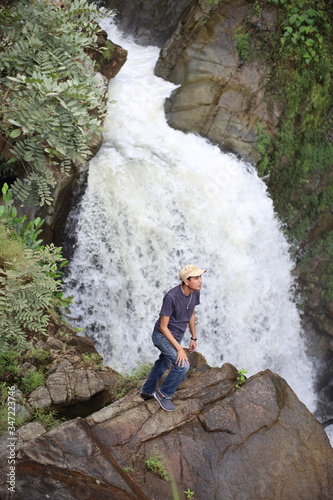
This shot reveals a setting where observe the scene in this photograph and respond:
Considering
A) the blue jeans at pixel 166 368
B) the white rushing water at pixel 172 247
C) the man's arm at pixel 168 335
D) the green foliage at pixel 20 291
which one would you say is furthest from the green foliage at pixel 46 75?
the white rushing water at pixel 172 247

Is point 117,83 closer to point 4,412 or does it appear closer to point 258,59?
point 258,59

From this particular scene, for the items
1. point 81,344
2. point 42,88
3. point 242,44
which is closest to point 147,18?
point 242,44

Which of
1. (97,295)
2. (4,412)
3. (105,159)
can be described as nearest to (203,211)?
(105,159)

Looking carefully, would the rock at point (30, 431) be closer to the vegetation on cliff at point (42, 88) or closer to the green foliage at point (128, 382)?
Result: the vegetation on cliff at point (42, 88)

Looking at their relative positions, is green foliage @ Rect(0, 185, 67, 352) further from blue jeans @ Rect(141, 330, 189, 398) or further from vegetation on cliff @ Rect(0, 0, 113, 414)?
blue jeans @ Rect(141, 330, 189, 398)

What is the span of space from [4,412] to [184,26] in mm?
10074

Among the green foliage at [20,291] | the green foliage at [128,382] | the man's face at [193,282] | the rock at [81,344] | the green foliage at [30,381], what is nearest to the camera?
the green foliage at [20,291]

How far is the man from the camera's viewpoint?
15.2 feet

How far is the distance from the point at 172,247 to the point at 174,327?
4.28 m

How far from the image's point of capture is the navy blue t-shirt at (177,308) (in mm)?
4656

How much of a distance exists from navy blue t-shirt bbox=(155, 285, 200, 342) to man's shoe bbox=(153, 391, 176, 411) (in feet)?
2.43

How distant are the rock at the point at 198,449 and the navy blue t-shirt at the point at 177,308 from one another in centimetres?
99

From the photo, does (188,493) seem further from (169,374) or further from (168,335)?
(168,335)

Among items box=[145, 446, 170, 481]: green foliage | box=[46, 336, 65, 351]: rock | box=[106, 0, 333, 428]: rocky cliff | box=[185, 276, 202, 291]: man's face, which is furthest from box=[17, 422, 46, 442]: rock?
box=[106, 0, 333, 428]: rocky cliff
